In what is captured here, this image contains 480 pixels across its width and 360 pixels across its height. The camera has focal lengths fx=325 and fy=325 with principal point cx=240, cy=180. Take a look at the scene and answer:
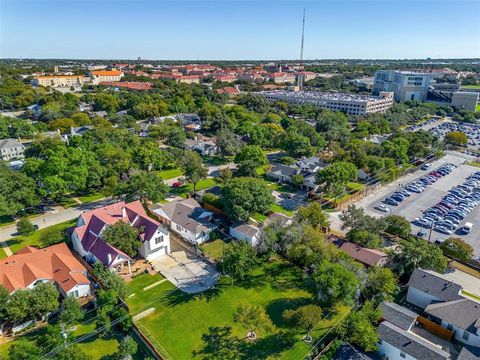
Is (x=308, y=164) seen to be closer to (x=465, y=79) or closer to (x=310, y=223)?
(x=310, y=223)

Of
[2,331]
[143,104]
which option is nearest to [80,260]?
[2,331]

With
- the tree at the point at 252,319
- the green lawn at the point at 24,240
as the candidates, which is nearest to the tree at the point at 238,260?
the tree at the point at 252,319

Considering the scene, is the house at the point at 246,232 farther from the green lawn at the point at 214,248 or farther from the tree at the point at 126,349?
the tree at the point at 126,349

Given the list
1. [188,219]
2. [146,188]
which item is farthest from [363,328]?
[146,188]

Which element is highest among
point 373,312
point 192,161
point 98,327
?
point 192,161

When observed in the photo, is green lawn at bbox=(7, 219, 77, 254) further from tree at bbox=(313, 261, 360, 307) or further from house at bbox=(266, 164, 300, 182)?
house at bbox=(266, 164, 300, 182)

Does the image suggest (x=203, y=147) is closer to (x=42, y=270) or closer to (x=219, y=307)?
(x=42, y=270)
